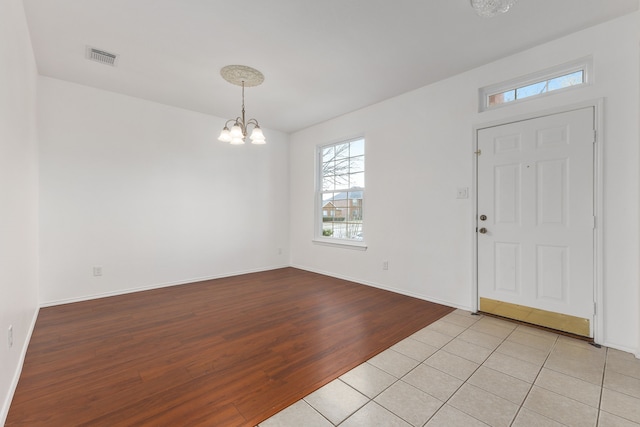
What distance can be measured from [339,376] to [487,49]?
127 inches

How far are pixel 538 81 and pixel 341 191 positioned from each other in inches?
113

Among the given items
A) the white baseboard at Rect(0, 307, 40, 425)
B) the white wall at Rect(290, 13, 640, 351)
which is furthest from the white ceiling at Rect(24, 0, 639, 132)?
the white baseboard at Rect(0, 307, 40, 425)

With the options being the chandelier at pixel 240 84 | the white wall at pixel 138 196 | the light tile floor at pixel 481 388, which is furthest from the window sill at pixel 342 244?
the chandelier at pixel 240 84

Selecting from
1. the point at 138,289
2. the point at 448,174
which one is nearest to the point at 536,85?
the point at 448,174

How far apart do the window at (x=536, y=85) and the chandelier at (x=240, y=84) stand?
2.52m

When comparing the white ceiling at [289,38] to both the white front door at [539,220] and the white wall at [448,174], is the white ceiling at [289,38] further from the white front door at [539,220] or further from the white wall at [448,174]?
the white front door at [539,220]

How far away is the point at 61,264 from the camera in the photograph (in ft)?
10.9

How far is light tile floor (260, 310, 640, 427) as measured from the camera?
4.93 feet

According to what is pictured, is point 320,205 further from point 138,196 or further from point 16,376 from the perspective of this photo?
point 16,376

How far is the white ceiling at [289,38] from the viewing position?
7.07ft

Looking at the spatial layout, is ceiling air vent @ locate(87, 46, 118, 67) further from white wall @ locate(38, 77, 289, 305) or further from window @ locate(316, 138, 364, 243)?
window @ locate(316, 138, 364, 243)

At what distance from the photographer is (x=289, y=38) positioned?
8.27 ft

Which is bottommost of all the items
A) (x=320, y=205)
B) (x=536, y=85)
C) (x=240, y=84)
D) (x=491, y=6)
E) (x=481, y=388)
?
(x=481, y=388)

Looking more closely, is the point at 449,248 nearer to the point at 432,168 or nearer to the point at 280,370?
the point at 432,168
